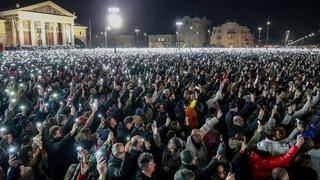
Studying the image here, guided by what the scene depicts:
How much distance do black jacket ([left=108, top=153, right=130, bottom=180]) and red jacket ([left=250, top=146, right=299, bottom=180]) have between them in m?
1.96

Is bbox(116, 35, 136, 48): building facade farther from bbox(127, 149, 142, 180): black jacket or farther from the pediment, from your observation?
bbox(127, 149, 142, 180): black jacket

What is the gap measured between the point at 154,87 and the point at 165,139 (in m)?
5.66

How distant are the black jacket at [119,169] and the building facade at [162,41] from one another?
375 feet

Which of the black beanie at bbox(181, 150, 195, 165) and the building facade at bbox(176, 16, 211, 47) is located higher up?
the building facade at bbox(176, 16, 211, 47)

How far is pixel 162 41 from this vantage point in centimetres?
12025

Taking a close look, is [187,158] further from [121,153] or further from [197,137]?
[197,137]

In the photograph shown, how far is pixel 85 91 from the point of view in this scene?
13.5 meters

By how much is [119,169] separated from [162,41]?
11590 centimetres

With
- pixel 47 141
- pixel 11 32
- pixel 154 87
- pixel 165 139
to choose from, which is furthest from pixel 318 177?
pixel 11 32

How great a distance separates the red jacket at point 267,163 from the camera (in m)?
5.85

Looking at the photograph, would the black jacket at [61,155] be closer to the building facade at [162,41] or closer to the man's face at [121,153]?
the man's face at [121,153]

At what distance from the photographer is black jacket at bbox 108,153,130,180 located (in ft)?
17.8

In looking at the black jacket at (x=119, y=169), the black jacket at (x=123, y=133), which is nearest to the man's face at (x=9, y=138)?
the black jacket at (x=123, y=133)

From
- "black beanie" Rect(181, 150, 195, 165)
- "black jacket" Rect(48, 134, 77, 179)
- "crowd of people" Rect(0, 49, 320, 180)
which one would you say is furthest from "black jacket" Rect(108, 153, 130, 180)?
"black jacket" Rect(48, 134, 77, 179)
